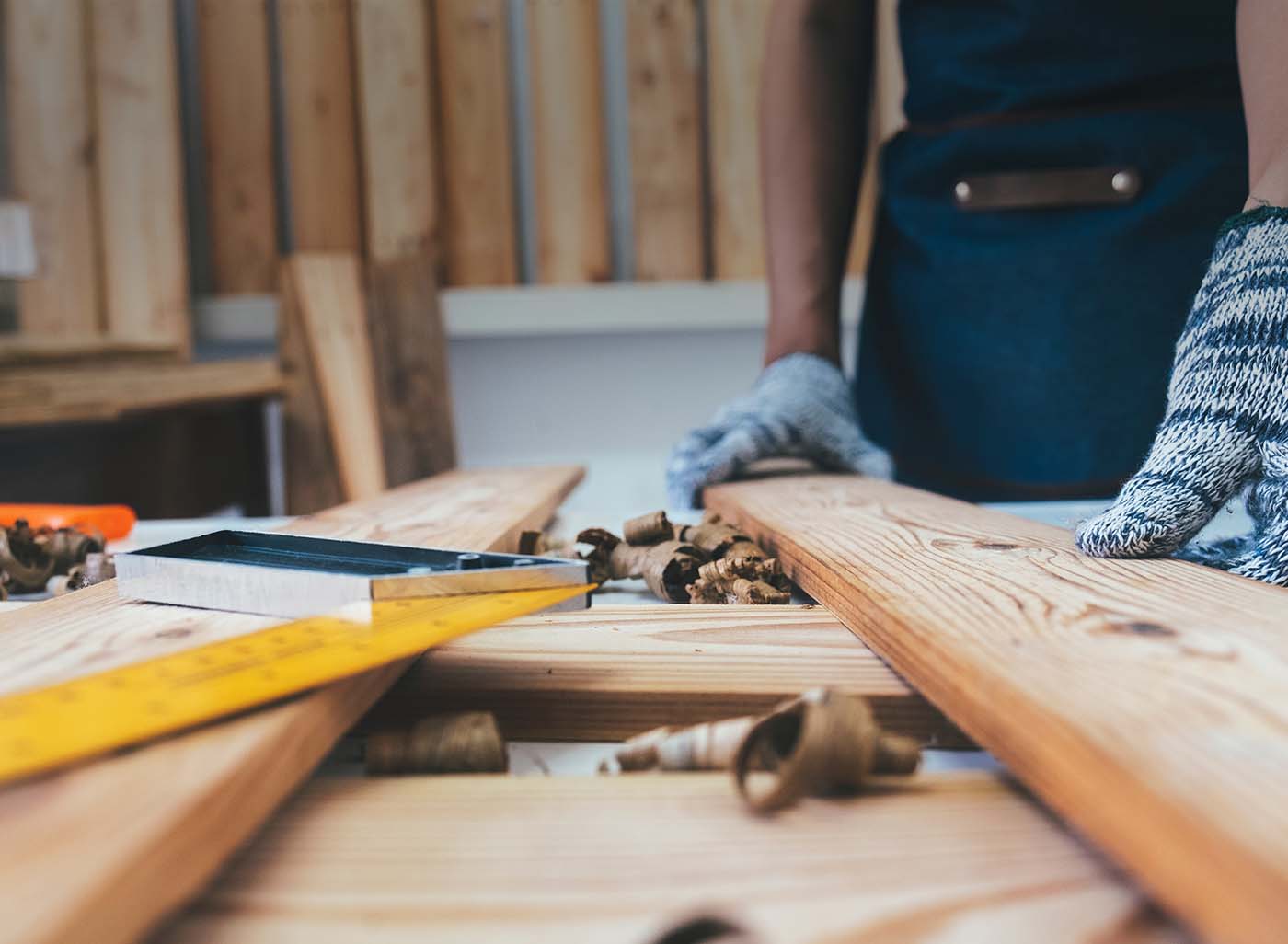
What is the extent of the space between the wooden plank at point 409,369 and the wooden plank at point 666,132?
1.94ft

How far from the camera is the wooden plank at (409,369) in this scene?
2.82m

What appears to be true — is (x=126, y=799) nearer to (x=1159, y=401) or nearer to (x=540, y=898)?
(x=540, y=898)

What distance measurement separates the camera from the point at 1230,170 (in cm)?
142

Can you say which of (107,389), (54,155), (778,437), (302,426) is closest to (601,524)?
(778,437)

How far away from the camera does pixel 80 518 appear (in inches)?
43.1

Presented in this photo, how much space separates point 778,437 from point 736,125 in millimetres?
1640

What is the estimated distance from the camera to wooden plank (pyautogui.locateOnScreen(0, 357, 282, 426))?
177 centimetres

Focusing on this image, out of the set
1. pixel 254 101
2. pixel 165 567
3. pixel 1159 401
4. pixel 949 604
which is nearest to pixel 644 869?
pixel 949 604

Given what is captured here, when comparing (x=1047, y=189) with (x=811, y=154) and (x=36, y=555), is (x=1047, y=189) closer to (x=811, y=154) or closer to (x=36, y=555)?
(x=811, y=154)

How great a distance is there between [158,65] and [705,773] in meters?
2.90

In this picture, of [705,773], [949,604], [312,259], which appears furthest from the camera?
[312,259]

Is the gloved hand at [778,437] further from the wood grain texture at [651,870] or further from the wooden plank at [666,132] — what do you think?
the wooden plank at [666,132]

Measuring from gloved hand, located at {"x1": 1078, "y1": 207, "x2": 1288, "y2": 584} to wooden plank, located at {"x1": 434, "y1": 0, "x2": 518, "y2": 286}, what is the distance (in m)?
2.29

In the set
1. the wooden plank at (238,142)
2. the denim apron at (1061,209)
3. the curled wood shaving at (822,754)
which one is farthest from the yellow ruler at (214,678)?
the wooden plank at (238,142)
